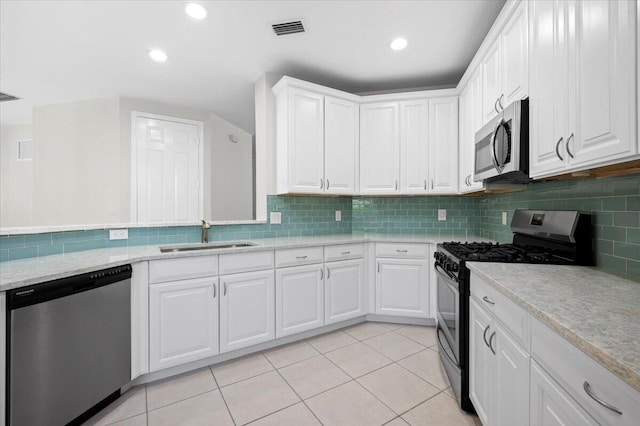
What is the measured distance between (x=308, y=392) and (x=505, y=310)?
4.33ft

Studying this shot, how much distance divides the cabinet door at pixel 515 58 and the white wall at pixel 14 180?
727 cm

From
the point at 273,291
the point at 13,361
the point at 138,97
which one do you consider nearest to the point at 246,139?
the point at 138,97

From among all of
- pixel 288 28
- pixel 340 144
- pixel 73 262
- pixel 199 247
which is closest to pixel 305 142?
pixel 340 144

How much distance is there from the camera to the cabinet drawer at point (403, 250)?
2.77 meters

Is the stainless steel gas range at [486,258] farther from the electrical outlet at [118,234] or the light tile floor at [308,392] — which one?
the electrical outlet at [118,234]

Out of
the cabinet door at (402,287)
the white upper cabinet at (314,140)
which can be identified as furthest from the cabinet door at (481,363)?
the white upper cabinet at (314,140)

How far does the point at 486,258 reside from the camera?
1631 mm

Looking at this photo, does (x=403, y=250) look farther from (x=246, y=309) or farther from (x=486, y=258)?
(x=246, y=309)

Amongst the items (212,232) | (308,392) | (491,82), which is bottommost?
(308,392)

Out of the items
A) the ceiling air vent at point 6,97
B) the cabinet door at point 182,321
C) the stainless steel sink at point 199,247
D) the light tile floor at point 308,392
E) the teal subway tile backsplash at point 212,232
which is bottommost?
the light tile floor at point 308,392

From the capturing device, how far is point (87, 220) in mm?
3879

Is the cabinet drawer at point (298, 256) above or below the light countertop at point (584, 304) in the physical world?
below

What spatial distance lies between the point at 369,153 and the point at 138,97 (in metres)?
3.19

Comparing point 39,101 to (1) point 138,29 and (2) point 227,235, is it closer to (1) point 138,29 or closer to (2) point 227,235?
(1) point 138,29
